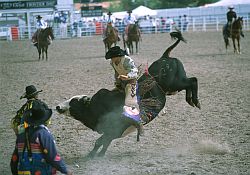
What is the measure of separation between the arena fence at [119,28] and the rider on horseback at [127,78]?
35.2 meters

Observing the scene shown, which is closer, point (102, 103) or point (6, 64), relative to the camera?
point (102, 103)

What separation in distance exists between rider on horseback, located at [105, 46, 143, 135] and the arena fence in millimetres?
35246

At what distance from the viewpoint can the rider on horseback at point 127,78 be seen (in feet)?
22.5

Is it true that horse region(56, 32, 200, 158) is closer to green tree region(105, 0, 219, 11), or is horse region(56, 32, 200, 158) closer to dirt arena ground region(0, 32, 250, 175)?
dirt arena ground region(0, 32, 250, 175)

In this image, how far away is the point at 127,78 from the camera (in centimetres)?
684

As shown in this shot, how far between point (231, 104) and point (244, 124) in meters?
1.81

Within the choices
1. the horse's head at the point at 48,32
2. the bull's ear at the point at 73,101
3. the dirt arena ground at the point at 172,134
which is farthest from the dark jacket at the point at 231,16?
the bull's ear at the point at 73,101

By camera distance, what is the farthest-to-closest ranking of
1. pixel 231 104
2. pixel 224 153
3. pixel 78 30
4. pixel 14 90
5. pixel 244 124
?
pixel 78 30 < pixel 14 90 < pixel 231 104 < pixel 244 124 < pixel 224 153

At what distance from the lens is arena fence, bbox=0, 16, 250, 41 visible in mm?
42688

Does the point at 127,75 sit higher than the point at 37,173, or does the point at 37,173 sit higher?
the point at 127,75

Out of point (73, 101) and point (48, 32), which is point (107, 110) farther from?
point (48, 32)

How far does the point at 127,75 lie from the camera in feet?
22.5

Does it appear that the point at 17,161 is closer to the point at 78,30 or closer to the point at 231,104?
the point at 231,104

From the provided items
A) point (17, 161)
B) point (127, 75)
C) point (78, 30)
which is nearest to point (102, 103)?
point (127, 75)
